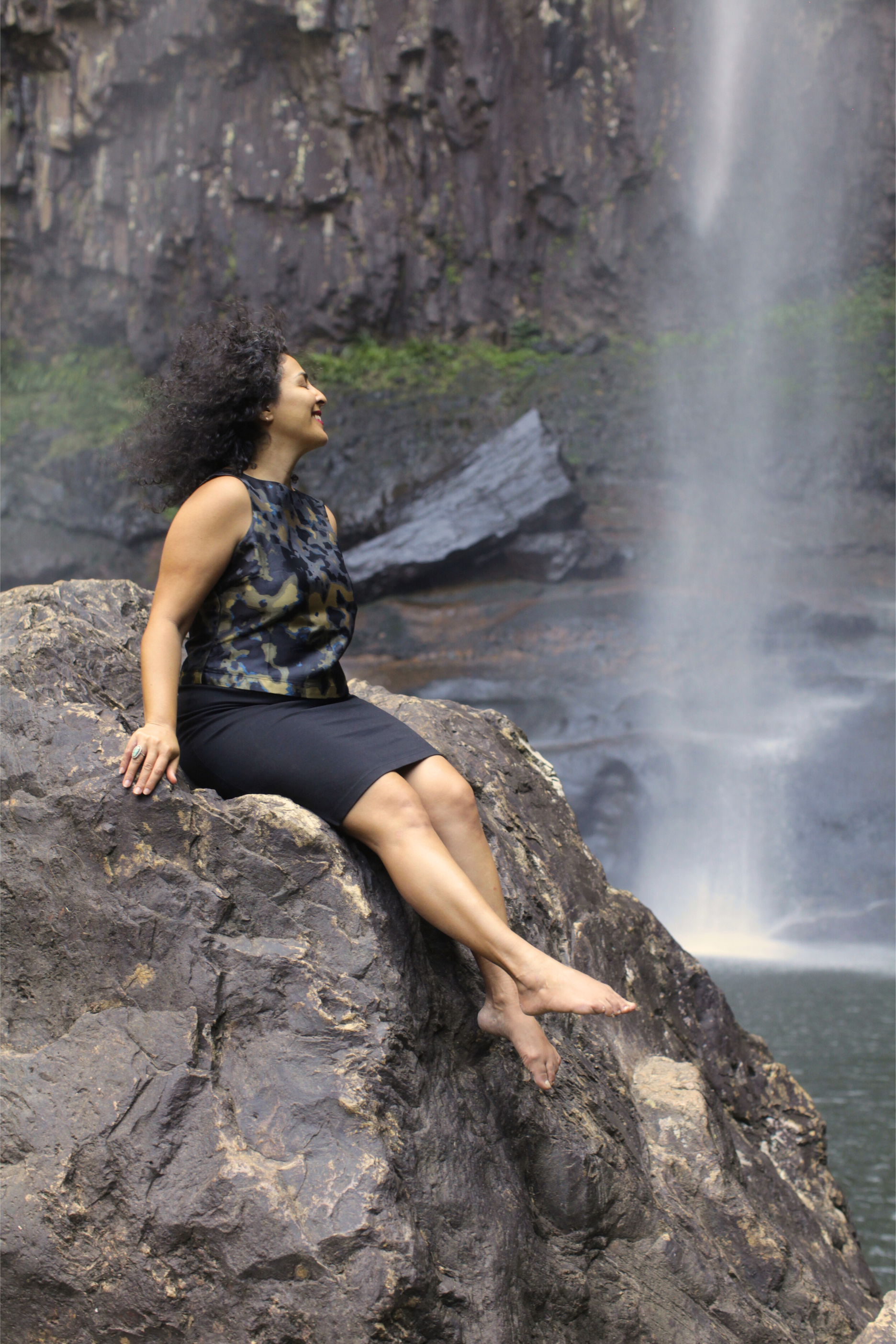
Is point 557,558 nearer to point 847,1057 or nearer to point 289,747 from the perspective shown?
point 847,1057

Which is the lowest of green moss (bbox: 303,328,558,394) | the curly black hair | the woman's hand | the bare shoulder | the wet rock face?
the wet rock face

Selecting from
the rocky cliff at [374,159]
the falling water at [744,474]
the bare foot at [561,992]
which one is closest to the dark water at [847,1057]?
the falling water at [744,474]

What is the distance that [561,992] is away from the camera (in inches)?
85.4

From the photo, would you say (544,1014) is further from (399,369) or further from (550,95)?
(550,95)

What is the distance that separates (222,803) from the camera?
7.46 ft

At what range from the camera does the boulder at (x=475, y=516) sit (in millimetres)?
14812

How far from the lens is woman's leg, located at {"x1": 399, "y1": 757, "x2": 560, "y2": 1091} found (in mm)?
2283

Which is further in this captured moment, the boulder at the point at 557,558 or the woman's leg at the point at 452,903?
the boulder at the point at 557,558

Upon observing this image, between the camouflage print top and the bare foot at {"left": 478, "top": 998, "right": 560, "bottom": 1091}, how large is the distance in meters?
0.83

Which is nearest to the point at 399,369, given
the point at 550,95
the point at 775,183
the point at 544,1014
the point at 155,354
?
the point at 155,354

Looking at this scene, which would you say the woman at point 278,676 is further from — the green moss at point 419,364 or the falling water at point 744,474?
the green moss at point 419,364

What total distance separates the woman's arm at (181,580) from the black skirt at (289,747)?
0.08 metres

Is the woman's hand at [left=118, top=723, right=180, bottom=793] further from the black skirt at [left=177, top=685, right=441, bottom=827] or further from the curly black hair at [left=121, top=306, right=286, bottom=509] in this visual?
the curly black hair at [left=121, top=306, right=286, bottom=509]

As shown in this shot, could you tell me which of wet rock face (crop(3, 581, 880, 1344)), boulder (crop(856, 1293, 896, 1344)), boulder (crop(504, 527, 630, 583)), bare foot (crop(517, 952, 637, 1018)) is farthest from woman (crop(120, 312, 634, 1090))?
boulder (crop(504, 527, 630, 583))
